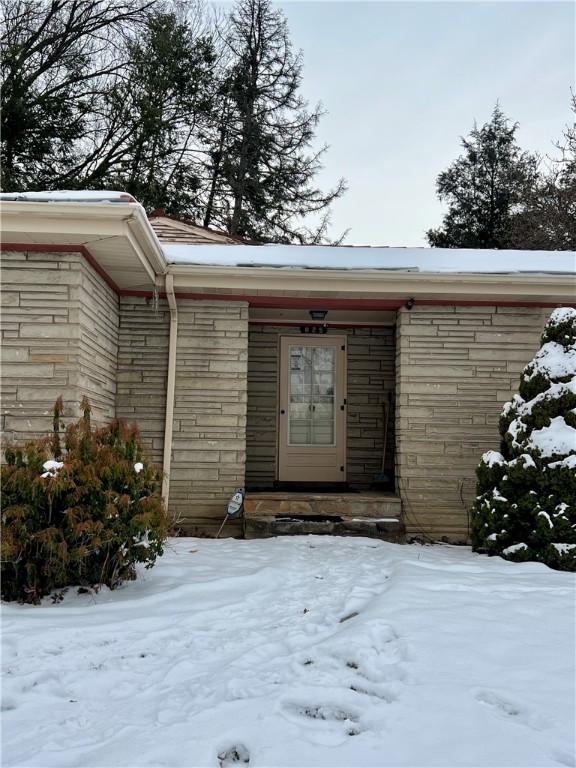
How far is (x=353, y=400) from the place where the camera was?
7668 millimetres

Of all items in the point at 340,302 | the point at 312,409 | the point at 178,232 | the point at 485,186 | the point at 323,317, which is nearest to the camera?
the point at 340,302

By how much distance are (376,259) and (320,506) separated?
2660 millimetres

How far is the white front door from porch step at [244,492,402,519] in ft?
4.22

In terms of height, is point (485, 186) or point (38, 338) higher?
point (485, 186)

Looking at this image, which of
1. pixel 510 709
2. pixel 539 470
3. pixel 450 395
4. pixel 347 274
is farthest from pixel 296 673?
pixel 450 395

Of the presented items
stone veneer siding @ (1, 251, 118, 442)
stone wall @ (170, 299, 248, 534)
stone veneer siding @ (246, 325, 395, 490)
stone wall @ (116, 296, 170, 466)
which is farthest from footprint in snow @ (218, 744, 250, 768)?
stone veneer siding @ (246, 325, 395, 490)

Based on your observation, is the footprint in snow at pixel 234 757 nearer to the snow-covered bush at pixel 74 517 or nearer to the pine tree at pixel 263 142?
the snow-covered bush at pixel 74 517

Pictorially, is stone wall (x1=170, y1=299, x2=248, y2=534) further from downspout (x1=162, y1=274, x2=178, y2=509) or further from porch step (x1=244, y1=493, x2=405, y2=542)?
porch step (x1=244, y1=493, x2=405, y2=542)

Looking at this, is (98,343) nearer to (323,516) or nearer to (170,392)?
(170,392)

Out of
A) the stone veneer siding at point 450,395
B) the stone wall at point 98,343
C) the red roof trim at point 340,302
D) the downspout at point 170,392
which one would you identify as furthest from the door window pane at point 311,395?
the stone wall at point 98,343

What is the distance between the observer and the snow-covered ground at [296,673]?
6.55 feet

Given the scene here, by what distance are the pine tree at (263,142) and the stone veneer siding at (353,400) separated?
10.1 meters

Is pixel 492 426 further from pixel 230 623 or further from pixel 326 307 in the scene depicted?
pixel 230 623


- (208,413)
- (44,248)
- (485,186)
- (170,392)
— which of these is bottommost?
(208,413)
